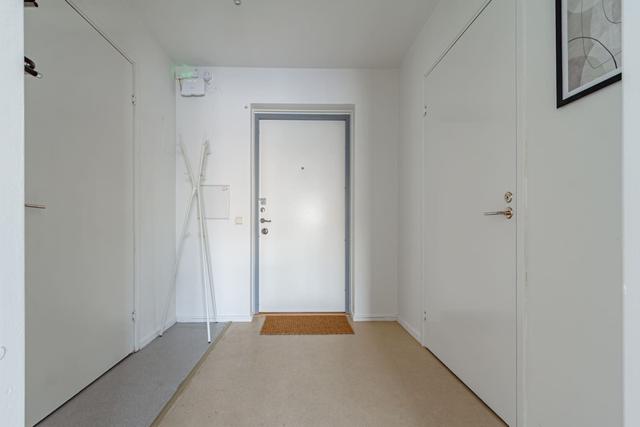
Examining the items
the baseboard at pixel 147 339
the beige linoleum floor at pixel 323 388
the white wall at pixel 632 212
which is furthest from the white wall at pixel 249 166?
the white wall at pixel 632 212

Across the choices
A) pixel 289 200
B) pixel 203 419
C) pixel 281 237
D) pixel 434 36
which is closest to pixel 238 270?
pixel 281 237

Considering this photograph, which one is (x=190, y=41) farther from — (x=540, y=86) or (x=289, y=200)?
(x=540, y=86)

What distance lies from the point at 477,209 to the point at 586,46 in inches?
35.3

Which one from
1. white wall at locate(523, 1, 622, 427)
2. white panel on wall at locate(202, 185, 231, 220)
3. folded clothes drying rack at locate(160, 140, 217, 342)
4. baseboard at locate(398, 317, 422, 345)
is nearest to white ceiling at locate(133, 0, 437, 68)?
folded clothes drying rack at locate(160, 140, 217, 342)

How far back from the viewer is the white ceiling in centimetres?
237

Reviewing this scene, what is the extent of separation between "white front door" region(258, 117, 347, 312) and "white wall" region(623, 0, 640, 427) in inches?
120

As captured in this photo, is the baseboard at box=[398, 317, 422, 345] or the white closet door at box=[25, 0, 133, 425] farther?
the baseboard at box=[398, 317, 422, 345]

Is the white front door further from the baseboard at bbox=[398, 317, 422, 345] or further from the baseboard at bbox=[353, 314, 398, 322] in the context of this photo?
the baseboard at bbox=[398, 317, 422, 345]

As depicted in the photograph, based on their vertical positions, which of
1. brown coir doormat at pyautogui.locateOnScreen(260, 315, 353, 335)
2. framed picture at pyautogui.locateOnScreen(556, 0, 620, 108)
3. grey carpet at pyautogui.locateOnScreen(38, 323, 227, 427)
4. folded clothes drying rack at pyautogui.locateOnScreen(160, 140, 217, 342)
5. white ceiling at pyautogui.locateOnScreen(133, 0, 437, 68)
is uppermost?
white ceiling at pyautogui.locateOnScreen(133, 0, 437, 68)

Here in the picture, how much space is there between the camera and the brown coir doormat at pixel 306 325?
9.61 ft

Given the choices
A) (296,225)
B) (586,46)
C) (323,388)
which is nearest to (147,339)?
(323,388)

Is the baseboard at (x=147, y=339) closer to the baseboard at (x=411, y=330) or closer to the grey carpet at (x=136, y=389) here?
the grey carpet at (x=136, y=389)

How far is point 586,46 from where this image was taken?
1.11 metres

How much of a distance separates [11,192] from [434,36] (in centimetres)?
263
